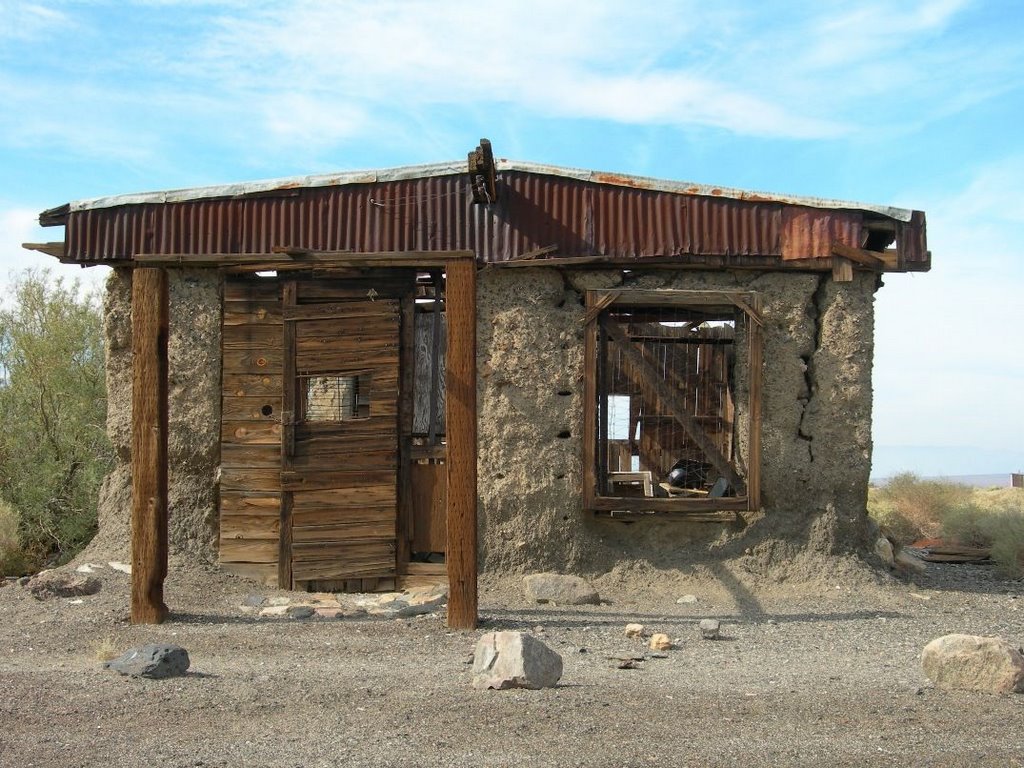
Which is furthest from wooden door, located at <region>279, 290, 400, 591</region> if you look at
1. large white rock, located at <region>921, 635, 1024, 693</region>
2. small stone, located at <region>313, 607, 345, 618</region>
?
large white rock, located at <region>921, 635, 1024, 693</region>

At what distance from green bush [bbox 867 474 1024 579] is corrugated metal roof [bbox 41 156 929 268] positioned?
4.28 metres

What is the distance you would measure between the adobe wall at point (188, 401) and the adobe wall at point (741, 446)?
2495 mm

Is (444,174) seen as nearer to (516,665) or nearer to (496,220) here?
(496,220)

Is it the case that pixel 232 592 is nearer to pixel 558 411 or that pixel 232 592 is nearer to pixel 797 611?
pixel 558 411

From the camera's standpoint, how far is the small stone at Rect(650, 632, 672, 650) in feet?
23.2

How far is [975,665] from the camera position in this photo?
5742 mm

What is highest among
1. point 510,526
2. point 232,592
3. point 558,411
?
point 558,411

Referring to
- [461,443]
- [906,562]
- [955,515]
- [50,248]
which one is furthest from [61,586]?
[955,515]

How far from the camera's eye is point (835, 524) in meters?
9.48

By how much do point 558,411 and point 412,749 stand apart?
5194 millimetres

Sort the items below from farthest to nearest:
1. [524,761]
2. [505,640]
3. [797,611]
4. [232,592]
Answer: [232,592] → [797,611] → [505,640] → [524,761]

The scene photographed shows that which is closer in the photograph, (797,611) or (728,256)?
(797,611)

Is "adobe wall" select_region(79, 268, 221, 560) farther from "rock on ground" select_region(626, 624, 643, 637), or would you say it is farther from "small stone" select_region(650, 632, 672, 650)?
"small stone" select_region(650, 632, 672, 650)

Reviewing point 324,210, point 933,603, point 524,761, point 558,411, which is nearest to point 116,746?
point 524,761
